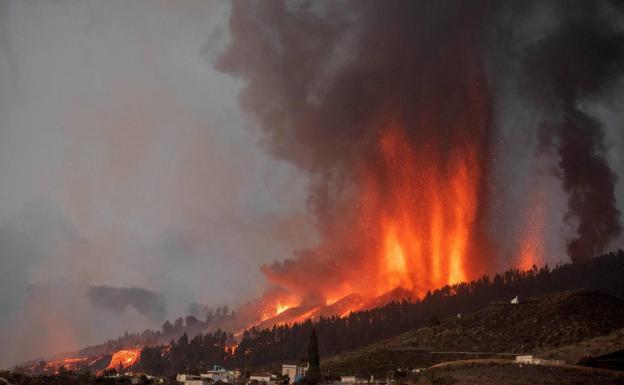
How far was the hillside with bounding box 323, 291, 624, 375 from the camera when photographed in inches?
5320

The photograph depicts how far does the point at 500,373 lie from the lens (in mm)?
93500

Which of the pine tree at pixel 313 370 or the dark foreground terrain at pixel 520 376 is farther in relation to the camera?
the pine tree at pixel 313 370

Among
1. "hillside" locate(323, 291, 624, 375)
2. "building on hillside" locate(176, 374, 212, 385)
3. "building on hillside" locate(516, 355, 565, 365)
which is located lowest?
"building on hillside" locate(516, 355, 565, 365)

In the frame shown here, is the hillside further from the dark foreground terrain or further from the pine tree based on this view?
the dark foreground terrain

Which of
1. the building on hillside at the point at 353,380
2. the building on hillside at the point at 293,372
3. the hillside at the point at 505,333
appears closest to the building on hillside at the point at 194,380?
the building on hillside at the point at 293,372

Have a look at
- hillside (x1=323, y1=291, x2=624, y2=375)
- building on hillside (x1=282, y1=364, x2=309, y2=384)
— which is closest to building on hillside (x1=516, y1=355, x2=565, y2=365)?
hillside (x1=323, y1=291, x2=624, y2=375)

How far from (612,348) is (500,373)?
922 inches

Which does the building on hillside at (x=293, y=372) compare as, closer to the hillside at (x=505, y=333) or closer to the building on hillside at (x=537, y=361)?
the hillside at (x=505, y=333)

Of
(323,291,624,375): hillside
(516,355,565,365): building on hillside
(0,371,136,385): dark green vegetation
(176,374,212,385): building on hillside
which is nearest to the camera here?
(0,371,136,385): dark green vegetation

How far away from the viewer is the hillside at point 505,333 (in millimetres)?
135125

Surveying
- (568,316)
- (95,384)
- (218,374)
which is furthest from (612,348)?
(218,374)

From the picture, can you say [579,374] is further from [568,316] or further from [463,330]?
[463,330]

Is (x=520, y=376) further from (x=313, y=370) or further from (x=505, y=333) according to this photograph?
(x=505, y=333)

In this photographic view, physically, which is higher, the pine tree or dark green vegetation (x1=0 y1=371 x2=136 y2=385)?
the pine tree
